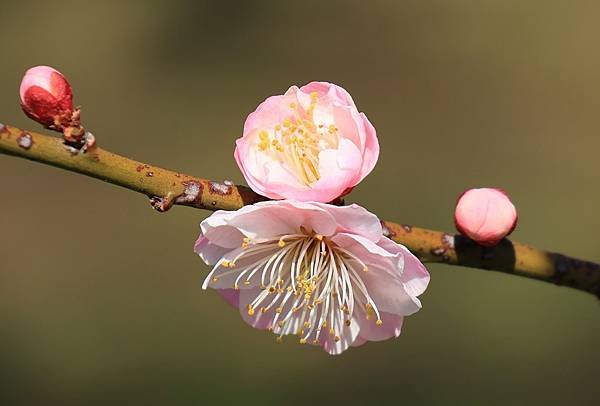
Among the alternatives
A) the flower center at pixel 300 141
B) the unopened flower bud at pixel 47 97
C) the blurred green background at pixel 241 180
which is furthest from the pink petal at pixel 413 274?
the blurred green background at pixel 241 180

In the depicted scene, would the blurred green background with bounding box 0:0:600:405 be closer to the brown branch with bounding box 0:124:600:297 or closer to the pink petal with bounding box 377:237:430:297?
the brown branch with bounding box 0:124:600:297

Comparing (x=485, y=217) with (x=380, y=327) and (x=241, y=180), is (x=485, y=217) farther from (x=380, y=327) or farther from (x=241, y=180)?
(x=241, y=180)

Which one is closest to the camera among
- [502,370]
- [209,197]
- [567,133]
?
[209,197]

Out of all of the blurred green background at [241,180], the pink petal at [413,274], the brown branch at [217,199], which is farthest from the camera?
the blurred green background at [241,180]

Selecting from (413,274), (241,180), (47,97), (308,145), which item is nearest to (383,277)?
(413,274)

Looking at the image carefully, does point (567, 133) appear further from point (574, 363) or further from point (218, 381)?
point (218, 381)

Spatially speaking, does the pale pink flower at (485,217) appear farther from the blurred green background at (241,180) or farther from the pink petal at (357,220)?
the blurred green background at (241,180)

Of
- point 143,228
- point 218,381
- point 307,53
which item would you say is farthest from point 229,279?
point 307,53
